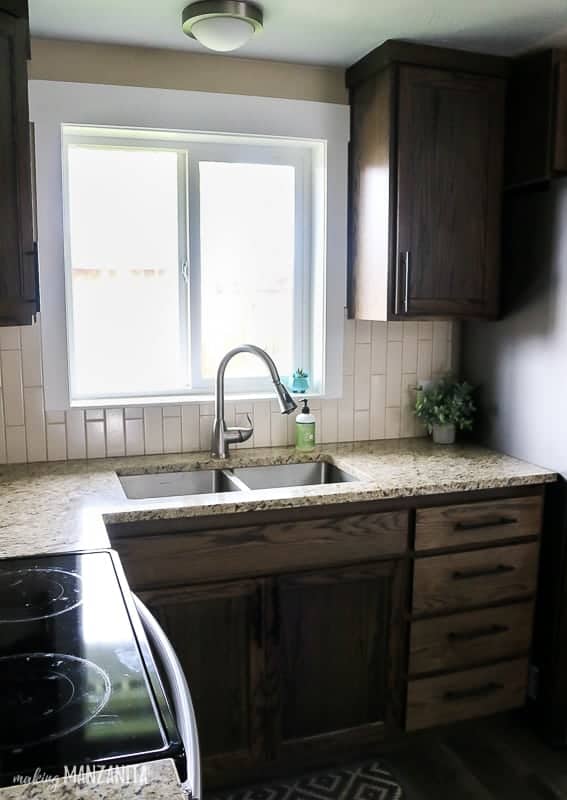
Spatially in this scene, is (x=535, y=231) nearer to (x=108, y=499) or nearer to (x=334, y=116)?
(x=334, y=116)

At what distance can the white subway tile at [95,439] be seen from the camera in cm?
242

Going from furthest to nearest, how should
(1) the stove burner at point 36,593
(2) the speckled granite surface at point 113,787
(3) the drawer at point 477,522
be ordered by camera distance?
(3) the drawer at point 477,522 → (1) the stove burner at point 36,593 → (2) the speckled granite surface at point 113,787

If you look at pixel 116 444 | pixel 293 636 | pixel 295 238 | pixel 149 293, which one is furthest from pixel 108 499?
pixel 295 238

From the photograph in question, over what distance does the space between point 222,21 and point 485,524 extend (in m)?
1.67

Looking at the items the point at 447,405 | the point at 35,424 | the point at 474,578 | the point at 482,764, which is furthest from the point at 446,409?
the point at 35,424

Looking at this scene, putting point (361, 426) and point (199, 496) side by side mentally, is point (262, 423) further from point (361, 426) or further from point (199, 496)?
point (199, 496)

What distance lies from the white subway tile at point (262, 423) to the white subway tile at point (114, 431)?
47cm

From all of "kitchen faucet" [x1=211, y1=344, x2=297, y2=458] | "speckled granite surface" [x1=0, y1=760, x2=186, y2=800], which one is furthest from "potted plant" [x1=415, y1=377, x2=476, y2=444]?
"speckled granite surface" [x1=0, y1=760, x2=186, y2=800]

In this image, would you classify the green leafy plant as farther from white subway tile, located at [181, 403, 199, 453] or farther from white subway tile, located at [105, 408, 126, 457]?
white subway tile, located at [105, 408, 126, 457]

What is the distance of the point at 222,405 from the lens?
245 centimetres

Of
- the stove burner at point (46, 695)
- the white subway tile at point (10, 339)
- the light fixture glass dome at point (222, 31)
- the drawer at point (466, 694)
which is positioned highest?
the light fixture glass dome at point (222, 31)

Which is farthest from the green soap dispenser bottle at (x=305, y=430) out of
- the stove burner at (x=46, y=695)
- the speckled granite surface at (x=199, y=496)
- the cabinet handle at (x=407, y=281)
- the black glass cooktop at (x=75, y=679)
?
the stove burner at (x=46, y=695)

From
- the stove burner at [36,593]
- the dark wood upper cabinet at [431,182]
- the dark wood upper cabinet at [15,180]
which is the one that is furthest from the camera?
the dark wood upper cabinet at [431,182]

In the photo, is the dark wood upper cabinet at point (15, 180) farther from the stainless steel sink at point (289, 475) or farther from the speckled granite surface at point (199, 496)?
the stainless steel sink at point (289, 475)
